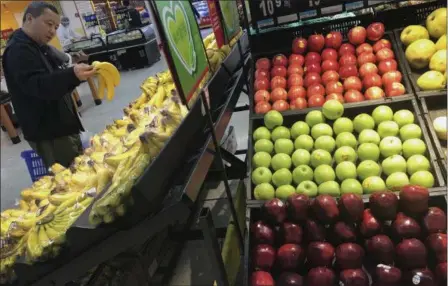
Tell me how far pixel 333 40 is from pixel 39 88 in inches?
84.5

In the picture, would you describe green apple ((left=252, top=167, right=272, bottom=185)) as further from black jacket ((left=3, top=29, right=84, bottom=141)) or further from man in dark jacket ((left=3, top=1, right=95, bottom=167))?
black jacket ((left=3, top=29, right=84, bottom=141))

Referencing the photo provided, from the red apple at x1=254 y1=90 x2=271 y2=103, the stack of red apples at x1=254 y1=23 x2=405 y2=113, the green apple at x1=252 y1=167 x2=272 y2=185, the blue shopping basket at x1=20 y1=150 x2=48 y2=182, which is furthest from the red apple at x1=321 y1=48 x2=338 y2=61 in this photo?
the blue shopping basket at x1=20 y1=150 x2=48 y2=182

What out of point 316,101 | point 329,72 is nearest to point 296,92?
point 316,101

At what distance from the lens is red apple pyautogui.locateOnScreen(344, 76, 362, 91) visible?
2371 millimetres

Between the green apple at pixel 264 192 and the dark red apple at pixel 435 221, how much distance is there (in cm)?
74

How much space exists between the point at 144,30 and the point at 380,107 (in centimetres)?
877

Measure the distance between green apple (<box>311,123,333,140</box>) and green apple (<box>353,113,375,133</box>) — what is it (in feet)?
0.52

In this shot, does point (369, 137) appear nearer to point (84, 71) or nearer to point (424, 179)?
point (424, 179)

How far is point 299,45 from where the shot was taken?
2.73 m

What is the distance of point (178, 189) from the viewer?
1.41 m

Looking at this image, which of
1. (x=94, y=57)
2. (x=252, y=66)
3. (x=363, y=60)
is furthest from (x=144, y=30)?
(x=363, y=60)

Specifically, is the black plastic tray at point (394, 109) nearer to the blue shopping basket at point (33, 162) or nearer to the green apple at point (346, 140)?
the green apple at point (346, 140)

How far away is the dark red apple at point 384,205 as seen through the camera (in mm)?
1686

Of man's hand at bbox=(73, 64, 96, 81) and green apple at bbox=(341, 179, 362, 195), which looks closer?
green apple at bbox=(341, 179, 362, 195)
